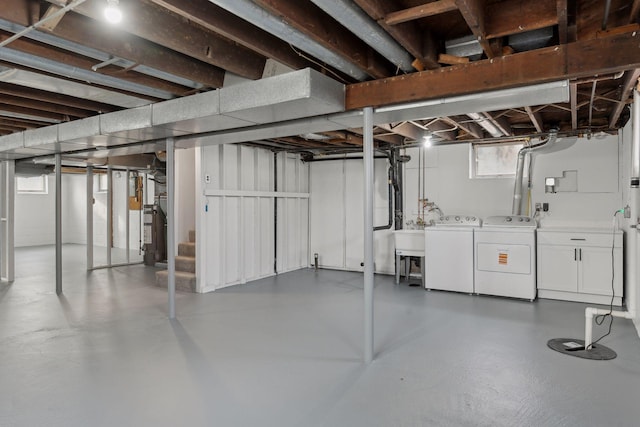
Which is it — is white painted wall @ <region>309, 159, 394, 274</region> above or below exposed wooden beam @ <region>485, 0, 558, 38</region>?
below

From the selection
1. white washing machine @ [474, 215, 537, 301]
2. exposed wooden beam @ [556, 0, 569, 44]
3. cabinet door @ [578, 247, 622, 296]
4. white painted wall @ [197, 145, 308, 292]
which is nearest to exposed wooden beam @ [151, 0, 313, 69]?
exposed wooden beam @ [556, 0, 569, 44]

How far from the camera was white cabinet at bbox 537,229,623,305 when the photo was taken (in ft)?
15.4

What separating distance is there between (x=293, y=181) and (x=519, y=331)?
472cm

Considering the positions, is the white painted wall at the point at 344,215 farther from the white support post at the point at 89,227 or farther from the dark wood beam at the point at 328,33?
the white support post at the point at 89,227

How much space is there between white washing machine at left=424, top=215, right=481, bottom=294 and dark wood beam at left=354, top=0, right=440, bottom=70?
3.11 meters

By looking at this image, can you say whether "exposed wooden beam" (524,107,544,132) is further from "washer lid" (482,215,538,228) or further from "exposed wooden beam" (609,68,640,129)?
"washer lid" (482,215,538,228)

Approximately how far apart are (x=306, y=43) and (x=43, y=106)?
3237mm

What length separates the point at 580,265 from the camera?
4.85m

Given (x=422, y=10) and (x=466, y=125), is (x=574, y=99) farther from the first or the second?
(x=422, y=10)

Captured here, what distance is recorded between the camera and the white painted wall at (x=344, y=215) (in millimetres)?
6992

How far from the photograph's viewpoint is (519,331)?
3.83m

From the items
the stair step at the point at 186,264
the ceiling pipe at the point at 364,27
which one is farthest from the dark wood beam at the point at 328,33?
the stair step at the point at 186,264

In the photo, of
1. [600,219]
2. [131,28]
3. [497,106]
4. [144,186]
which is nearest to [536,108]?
[497,106]

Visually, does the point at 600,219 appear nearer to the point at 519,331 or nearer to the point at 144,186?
the point at 519,331
